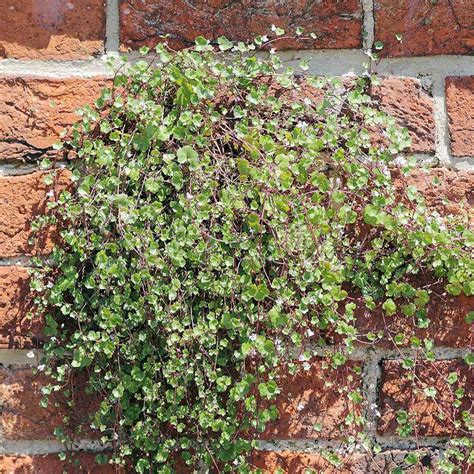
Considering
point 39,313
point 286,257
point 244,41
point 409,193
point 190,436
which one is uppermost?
point 244,41

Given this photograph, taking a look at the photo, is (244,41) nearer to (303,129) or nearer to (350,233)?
(303,129)

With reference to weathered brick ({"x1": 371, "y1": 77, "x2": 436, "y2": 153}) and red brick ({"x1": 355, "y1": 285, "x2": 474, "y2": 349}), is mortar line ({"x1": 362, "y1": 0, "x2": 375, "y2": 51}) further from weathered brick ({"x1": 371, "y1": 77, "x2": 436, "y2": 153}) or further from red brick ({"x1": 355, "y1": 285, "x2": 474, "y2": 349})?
red brick ({"x1": 355, "y1": 285, "x2": 474, "y2": 349})

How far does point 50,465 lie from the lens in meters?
1.35

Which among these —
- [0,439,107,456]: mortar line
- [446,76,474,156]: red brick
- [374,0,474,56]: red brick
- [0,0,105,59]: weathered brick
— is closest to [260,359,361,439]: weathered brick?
[0,439,107,456]: mortar line

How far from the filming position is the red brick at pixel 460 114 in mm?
1360

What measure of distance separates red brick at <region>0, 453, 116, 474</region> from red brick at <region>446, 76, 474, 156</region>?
2.35 feet

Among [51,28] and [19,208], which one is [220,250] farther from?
[51,28]

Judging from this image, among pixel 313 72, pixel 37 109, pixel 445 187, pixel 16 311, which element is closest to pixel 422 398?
pixel 445 187

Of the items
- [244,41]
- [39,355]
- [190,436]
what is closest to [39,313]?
[39,355]

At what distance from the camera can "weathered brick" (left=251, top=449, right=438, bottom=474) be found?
1.34 m

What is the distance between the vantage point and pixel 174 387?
1.26 m

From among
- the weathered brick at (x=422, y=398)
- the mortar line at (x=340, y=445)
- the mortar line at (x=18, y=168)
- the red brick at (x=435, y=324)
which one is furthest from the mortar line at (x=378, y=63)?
the mortar line at (x=340, y=445)

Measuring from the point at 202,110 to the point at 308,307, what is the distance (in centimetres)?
32

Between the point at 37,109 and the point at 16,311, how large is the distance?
306 mm
